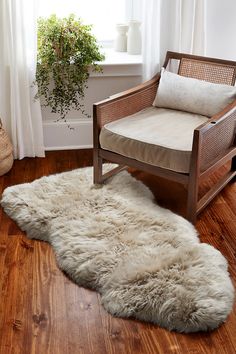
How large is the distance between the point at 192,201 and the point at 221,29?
1475 mm

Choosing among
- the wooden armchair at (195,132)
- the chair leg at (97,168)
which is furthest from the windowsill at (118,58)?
the chair leg at (97,168)

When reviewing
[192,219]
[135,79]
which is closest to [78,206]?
[192,219]

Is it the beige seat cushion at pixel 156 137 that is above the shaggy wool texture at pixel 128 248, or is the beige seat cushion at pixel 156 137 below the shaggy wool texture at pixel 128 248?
above

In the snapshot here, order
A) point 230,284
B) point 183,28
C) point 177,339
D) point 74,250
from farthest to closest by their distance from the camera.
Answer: point 183,28, point 74,250, point 230,284, point 177,339

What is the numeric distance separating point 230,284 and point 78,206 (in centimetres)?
97

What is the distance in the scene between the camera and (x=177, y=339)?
6.66 ft

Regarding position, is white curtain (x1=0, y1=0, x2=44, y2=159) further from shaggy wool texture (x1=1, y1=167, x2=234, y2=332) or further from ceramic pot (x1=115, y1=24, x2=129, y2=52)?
ceramic pot (x1=115, y1=24, x2=129, y2=52)

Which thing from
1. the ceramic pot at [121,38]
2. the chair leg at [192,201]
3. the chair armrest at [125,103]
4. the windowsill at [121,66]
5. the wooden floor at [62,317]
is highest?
the ceramic pot at [121,38]

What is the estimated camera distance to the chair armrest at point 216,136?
2.61m

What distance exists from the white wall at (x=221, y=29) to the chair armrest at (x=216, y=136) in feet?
2.76

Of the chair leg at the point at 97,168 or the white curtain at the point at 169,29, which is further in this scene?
the white curtain at the point at 169,29

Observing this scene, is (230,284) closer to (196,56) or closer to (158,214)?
(158,214)

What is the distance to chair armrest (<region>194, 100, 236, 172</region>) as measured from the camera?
261 centimetres

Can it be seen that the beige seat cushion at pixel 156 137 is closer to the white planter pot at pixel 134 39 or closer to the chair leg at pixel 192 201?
the chair leg at pixel 192 201
